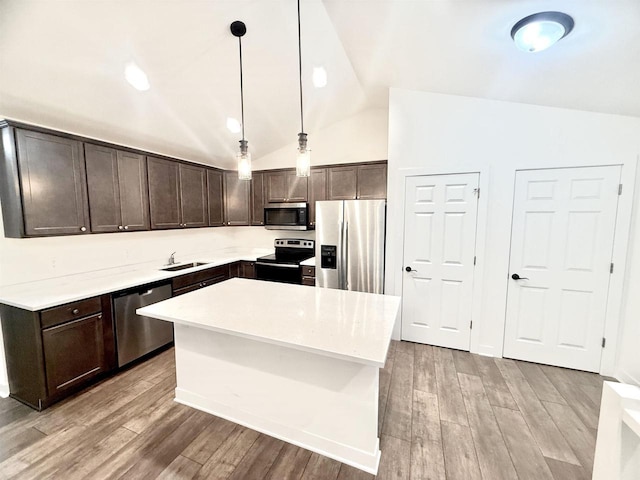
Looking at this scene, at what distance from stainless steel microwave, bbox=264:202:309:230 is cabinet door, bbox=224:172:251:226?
397 mm

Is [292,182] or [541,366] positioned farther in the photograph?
[292,182]

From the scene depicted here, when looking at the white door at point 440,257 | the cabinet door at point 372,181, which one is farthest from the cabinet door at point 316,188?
the white door at point 440,257

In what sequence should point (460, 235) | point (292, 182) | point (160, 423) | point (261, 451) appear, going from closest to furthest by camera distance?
point (261, 451), point (160, 423), point (460, 235), point (292, 182)

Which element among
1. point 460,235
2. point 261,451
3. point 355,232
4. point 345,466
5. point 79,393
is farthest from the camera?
point 355,232

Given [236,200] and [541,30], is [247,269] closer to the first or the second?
[236,200]

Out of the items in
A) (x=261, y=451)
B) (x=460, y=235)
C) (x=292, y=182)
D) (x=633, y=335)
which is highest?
(x=292, y=182)

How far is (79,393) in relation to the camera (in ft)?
7.54

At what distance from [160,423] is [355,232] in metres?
2.51

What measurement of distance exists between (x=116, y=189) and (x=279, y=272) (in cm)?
212

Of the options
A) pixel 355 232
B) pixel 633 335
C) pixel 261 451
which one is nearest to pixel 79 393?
pixel 261 451

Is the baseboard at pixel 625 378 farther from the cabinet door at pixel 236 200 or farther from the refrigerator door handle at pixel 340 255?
the cabinet door at pixel 236 200

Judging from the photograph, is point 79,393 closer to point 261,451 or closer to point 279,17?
point 261,451

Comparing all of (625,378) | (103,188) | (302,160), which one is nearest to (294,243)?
(103,188)

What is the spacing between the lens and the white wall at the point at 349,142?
154 inches
